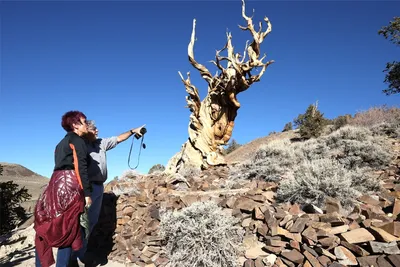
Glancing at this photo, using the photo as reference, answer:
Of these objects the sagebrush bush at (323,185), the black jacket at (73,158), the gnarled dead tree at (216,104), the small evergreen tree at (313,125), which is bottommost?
the black jacket at (73,158)

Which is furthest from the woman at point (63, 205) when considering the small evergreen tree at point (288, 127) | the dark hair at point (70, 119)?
the small evergreen tree at point (288, 127)

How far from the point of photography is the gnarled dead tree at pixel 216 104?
9.11m

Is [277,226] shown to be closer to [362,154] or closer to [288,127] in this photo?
[362,154]

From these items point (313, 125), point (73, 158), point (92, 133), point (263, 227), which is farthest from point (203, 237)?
point (313, 125)

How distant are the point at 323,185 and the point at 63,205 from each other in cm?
375

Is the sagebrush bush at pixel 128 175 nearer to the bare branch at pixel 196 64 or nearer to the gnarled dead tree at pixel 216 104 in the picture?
the gnarled dead tree at pixel 216 104

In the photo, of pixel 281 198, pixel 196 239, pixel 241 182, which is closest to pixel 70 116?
pixel 196 239

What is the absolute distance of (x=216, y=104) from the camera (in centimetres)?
948

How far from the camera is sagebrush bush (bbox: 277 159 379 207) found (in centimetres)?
432

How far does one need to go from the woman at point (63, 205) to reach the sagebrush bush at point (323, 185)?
10.2 ft

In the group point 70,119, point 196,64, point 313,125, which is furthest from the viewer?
point 313,125

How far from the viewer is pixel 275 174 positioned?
6242mm

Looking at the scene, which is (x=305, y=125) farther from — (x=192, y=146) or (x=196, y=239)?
(x=196, y=239)

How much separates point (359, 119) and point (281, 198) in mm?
11542
